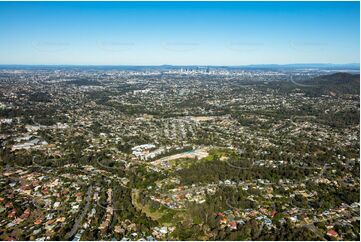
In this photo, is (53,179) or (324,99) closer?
(53,179)

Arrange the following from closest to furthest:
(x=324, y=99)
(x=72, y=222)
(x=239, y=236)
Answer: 1. (x=239, y=236)
2. (x=72, y=222)
3. (x=324, y=99)

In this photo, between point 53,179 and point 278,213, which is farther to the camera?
point 53,179

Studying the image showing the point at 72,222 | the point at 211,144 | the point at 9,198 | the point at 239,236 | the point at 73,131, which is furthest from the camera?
the point at 73,131

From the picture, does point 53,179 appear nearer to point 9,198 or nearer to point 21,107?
point 9,198

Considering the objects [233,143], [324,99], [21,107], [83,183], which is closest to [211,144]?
[233,143]

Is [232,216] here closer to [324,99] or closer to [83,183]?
[83,183]

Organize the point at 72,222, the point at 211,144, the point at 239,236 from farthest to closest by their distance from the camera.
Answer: the point at 211,144 → the point at 72,222 → the point at 239,236

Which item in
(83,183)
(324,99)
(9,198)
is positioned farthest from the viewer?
(324,99)

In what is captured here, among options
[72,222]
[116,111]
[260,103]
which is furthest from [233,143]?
[260,103]
